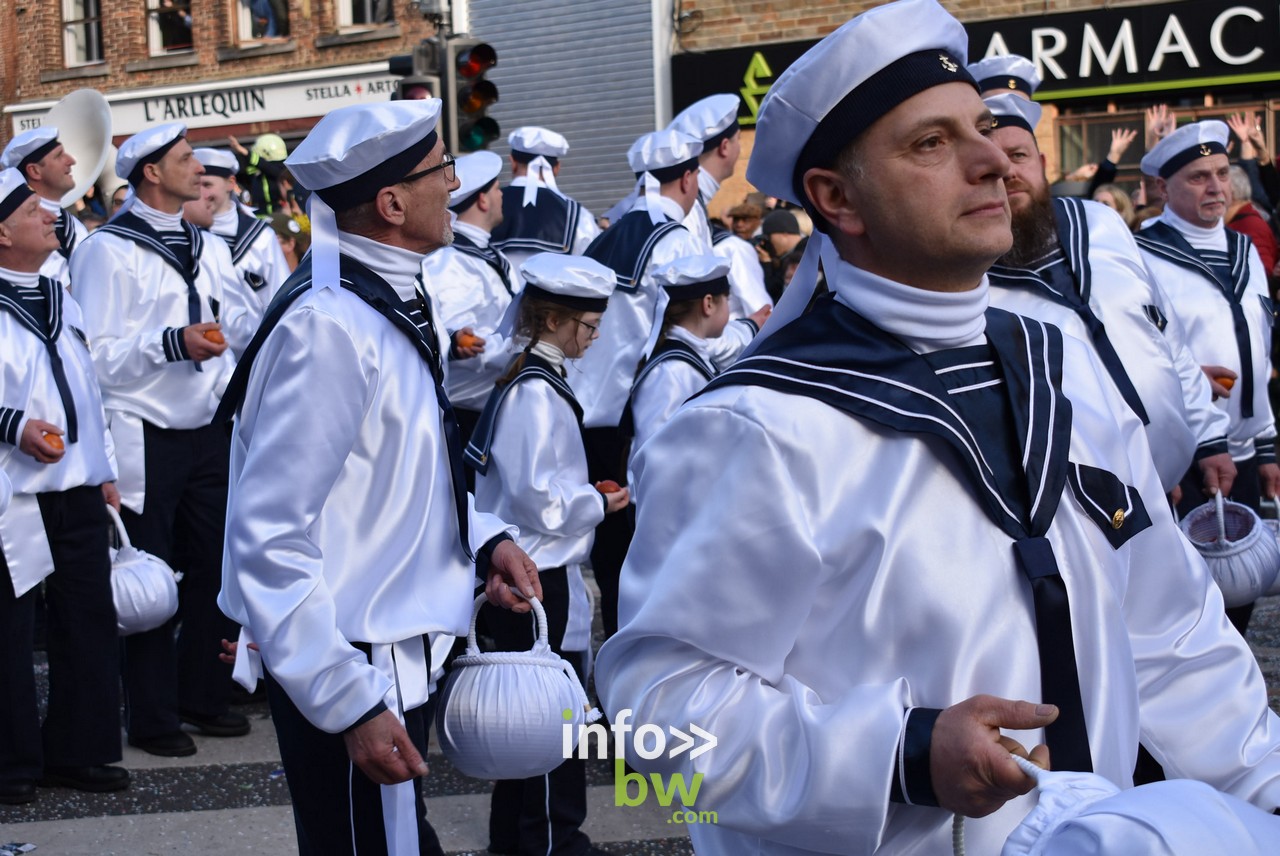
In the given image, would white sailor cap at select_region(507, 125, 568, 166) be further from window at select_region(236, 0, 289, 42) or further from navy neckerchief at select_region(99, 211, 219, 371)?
window at select_region(236, 0, 289, 42)

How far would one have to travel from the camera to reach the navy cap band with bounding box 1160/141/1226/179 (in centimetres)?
634

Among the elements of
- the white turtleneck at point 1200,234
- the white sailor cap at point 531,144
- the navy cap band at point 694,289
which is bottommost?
the navy cap band at point 694,289

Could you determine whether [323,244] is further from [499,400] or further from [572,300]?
[572,300]

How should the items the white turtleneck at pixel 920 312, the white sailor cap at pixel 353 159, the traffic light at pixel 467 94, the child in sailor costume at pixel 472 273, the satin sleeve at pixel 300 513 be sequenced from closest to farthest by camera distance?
the white turtleneck at pixel 920 312
the satin sleeve at pixel 300 513
the white sailor cap at pixel 353 159
the child in sailor costume at pixel 472 273
the traffic light at pixel 467 94

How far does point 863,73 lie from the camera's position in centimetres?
211

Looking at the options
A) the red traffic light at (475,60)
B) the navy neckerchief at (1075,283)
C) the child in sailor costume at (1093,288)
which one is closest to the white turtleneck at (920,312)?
the child in sailor costume at (1093,288)

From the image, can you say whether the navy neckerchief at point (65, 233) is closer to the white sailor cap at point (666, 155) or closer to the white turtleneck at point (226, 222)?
the white turtleneck at point (226, 222)

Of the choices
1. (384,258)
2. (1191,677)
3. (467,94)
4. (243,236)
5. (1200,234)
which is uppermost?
(467,94)

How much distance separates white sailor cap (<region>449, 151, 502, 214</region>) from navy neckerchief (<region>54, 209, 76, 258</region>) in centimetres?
256

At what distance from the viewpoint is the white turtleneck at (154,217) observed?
683 centimetres

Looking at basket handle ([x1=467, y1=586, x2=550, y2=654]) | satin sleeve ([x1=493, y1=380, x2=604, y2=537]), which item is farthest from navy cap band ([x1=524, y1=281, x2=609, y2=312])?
basket handle ([x1=467, y1=586, x2=550, y2=654])

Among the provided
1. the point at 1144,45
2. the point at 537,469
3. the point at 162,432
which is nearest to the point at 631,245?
the point at 162,432

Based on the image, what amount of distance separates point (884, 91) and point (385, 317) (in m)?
1.48

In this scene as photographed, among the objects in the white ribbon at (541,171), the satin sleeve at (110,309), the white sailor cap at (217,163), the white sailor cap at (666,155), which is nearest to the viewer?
the satin sleeve at (110,309)
